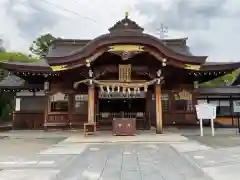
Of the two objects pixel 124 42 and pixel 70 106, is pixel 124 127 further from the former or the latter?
pixel 70 106

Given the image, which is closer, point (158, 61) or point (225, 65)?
point (158, 61)

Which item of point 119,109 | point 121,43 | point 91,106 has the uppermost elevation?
point 121,43

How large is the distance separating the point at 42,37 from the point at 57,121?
30.4 meters

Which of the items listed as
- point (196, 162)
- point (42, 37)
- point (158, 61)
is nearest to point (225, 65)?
point (158, 61)

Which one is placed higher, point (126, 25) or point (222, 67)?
point (126, 25)

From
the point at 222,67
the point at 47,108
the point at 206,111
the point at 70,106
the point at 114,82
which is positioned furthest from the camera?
the point at 70,106

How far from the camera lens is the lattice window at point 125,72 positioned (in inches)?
507

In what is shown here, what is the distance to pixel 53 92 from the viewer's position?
575 inches

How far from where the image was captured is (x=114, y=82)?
1251 centimetres

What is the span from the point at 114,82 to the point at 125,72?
85 cm

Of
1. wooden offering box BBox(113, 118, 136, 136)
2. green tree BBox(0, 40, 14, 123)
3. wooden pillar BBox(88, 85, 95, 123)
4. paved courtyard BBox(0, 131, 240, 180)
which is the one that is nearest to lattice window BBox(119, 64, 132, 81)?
wooden pillar BBox(88, 85, 95, 123)

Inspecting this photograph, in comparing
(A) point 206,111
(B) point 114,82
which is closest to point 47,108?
(B) point 114,82

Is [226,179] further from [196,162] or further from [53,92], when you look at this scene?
[53,92]

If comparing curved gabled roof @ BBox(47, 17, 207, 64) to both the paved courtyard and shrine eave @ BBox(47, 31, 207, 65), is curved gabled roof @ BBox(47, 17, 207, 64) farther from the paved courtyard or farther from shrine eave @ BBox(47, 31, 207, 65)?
the paved courtyard
